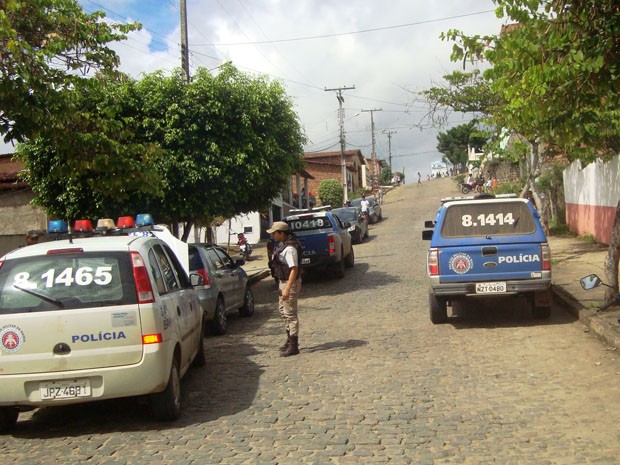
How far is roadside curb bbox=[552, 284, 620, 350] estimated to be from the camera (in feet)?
28.7

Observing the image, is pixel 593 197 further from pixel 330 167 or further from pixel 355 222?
pixel 330 167

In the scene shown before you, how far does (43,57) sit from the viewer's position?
940 centimetres

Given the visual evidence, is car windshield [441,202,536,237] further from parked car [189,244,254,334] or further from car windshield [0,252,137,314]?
car windshield [0,252,137,314]

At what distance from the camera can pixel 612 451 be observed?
5195mm

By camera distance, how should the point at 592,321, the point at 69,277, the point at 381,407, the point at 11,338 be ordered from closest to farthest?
the point at 11,338, the point at 69,277, the point at 381,407, the point at 592,321

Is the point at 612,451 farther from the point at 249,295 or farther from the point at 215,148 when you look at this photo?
the point at 215,148

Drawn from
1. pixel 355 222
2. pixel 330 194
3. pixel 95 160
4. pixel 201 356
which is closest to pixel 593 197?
pixel 355 222

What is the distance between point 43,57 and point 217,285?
4352 millimetres

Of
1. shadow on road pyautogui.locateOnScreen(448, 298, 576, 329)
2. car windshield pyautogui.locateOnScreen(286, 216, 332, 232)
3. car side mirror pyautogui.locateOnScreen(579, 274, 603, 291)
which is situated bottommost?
shadow on road pyautogui.locateOnScreen(448, 298, 576, 329)

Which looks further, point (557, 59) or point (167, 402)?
point (557, 59)

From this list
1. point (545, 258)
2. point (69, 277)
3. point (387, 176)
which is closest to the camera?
point (69, 277)

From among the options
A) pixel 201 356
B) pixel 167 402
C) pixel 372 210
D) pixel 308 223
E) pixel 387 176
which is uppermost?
pixel 387 176

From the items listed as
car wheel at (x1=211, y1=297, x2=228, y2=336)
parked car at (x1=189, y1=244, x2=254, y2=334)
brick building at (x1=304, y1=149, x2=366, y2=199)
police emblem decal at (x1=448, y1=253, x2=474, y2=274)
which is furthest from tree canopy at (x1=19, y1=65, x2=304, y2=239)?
brick building at (x1=304, y1=149, x2=366, y2=199)

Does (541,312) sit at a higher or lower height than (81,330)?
lower
